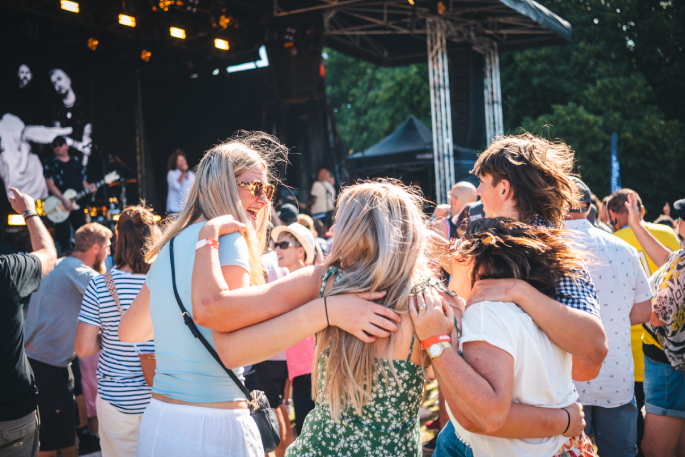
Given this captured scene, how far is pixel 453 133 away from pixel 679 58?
9542 millimetres

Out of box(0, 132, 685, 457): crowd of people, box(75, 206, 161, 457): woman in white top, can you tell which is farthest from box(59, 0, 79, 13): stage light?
box(0, 132, 685, 457): crowd of people

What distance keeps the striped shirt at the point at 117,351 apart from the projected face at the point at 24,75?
6955 mm

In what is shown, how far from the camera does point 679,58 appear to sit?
15.7 metres

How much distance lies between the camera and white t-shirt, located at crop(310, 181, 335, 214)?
9.07 m

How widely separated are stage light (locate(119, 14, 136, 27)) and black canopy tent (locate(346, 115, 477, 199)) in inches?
199

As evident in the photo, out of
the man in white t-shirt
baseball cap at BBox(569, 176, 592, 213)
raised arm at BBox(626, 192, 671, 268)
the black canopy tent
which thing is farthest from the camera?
the black canopy tent

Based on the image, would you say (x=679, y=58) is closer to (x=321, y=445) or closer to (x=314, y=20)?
(x=314, y=20)

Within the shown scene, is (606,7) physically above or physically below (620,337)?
above

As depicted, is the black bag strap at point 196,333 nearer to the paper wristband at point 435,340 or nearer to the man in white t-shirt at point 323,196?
the paper wristband at point 435,340

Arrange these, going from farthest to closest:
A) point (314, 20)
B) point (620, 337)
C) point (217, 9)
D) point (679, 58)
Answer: point (679, 58), point (314, 20), point (217, 9), point (620, 337)

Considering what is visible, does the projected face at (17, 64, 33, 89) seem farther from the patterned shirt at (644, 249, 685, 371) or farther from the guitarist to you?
the patterned shirt at (644, 249, 685, 371)

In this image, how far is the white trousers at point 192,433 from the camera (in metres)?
1.62

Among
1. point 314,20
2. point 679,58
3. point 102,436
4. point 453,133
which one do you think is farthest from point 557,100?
point 102,436

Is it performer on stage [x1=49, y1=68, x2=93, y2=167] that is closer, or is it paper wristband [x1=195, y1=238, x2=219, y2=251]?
paper wristband [x1=195, y1=238, x2=219, y2=251]
